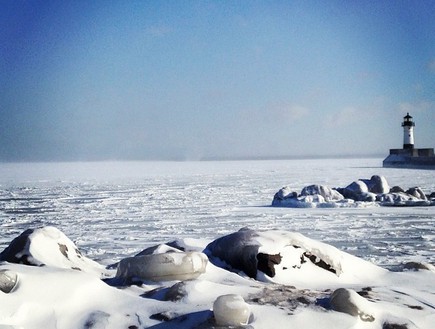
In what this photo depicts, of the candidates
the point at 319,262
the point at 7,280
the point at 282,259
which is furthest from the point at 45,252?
the point at 319,262

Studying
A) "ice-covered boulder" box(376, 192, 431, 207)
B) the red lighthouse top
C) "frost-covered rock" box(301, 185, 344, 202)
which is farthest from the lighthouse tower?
"frost-covered rock" box(301, 185, 344, 202)

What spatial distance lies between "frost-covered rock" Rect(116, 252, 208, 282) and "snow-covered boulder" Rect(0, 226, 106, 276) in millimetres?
734

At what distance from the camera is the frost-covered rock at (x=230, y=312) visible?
2564 mm

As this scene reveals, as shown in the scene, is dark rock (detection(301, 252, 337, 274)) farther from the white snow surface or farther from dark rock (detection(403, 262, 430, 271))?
dark rock (detection(403, 262, 430, 271))

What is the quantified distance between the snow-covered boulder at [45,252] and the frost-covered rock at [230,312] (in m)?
1.87

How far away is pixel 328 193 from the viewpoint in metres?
14.5

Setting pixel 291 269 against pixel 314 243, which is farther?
pixel 314 243

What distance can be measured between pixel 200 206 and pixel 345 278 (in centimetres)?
937

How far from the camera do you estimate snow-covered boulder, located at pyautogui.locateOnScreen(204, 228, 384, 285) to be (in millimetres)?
4047

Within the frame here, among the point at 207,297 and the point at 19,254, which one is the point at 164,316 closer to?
the point at 207,297

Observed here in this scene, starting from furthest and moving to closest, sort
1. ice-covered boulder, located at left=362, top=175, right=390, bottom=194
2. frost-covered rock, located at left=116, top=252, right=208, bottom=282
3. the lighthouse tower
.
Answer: the lighthouse tower, ice-covered boulder, located at left=362, top=175, right=390, bottom=194, frost-covered rock, located at left=116, top=252, right=208, bottom=282

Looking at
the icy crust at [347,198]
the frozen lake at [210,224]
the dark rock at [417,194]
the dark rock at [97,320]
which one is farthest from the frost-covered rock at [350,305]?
the dark rock at [417,194]

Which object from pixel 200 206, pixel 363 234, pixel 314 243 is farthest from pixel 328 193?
pixel 314 243

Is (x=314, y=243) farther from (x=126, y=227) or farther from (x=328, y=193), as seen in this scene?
(x=328, y=193)
